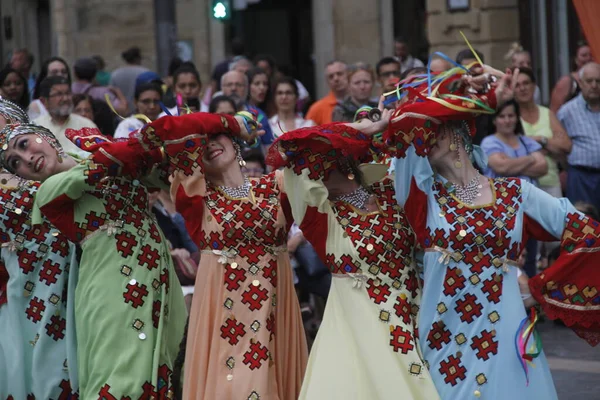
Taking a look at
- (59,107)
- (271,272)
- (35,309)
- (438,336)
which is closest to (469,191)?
(438,336)

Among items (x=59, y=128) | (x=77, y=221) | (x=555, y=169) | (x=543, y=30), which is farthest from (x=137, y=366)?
(x=543, y=30)

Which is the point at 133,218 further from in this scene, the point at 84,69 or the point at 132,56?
the point at 132,56

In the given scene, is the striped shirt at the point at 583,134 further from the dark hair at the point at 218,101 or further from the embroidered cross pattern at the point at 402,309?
the embroidered cross pattern at the point at 402,309

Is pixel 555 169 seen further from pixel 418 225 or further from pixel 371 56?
pixel 371 56

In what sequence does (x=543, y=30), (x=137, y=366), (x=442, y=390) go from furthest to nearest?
(x=543, y=30)
(x=137, y=366)
(x=442, y=390)

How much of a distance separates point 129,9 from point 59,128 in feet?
30.1

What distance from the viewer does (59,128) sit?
10391 millimetres

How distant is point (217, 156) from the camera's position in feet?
23.0

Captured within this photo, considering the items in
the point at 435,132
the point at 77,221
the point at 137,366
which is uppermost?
the point at 435,132

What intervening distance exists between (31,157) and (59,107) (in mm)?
3278

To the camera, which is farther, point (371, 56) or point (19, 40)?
point (19, 40)

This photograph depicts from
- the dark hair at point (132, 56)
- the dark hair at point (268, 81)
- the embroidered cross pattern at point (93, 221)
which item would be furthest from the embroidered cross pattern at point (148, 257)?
the dark hair at point (132, 56)

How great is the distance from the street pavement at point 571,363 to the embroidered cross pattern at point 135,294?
8.96ft

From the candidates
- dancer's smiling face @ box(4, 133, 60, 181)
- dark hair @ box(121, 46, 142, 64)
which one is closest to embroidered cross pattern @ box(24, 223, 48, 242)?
dancer's smiling face @ box(4, 133, 60, 181)
